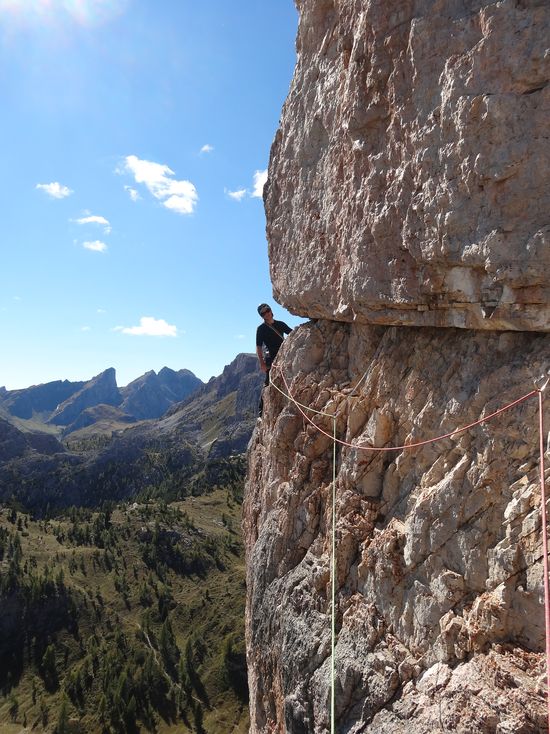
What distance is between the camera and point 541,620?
538 cm

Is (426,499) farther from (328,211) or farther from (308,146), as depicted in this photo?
(308,146)

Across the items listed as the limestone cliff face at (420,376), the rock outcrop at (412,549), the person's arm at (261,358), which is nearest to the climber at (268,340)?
the person's arm at (261,358)

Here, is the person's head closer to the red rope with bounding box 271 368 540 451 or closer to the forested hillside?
the red rope with bounding box 271 368 540 451

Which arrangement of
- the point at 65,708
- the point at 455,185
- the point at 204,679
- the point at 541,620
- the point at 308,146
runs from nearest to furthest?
the point at 541,620 < the point at 455,185 < the point at 308,146 < the point at 65,708 < the point at 204,679

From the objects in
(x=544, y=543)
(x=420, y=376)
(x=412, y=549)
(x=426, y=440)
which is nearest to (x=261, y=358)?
(x=420, y=376)

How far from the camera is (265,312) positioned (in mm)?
14562

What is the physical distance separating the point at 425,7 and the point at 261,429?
1134 cm

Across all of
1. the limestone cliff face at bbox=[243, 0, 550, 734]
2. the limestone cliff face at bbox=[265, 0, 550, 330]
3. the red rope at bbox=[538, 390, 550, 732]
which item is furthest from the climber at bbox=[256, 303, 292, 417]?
the red rope at bbox=[538, 390, 550, 732]

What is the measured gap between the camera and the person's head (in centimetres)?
1448

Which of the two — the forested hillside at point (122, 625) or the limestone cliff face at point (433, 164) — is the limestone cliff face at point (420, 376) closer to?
the limestone cliff face at point (433, 164)

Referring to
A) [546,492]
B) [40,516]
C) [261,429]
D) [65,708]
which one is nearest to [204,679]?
[65,708]

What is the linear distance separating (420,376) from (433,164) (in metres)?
3.29

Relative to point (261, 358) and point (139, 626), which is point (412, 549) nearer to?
point (261, 358)

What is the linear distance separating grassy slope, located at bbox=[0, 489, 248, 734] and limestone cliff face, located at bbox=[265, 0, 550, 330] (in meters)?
51.2
